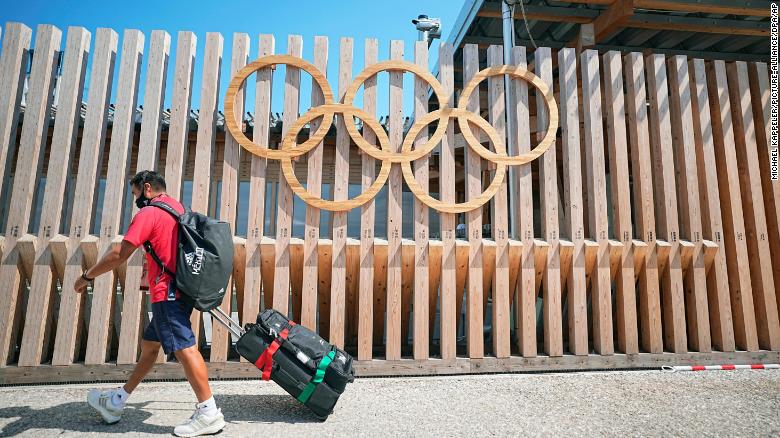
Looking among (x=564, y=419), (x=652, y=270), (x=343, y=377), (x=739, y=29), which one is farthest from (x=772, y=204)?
(x=343, y=377)

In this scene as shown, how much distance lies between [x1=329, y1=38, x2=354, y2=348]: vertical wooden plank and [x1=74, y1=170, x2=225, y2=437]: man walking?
1592mm

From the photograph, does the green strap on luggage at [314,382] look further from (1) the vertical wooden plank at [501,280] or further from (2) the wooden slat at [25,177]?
(2) the wooden slat at [25,177]

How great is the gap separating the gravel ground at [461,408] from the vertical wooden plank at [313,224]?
84cm

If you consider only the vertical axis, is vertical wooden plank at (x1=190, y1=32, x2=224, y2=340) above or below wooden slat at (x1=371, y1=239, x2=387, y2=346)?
above

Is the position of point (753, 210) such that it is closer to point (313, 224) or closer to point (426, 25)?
point (313, 224)

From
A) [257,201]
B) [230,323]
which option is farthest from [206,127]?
[230,323]

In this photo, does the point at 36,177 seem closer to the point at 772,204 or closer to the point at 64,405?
the point at 64,405

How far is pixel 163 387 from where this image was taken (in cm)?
416

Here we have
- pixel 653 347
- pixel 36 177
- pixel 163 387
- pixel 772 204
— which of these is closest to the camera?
pixel 163 387

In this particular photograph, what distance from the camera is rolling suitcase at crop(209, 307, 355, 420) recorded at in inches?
131

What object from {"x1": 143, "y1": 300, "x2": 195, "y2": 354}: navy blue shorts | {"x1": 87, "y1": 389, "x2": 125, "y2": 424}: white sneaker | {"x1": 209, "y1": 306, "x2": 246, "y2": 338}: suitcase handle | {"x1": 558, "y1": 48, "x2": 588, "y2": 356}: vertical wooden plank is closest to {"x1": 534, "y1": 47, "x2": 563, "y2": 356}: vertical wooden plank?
{"x1": 558, "y1": 48, "x2": 588, "y2": 356}: vertical wooden plank

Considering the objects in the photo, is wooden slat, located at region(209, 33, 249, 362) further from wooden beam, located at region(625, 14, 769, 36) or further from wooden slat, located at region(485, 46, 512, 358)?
wooden beam, located at region(625, 14, 769, 36)

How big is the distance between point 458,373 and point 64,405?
3.63m

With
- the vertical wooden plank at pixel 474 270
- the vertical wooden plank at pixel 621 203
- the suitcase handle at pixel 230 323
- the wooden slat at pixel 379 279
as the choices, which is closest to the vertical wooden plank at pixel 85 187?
the suitcase handle at pixel 230 323
